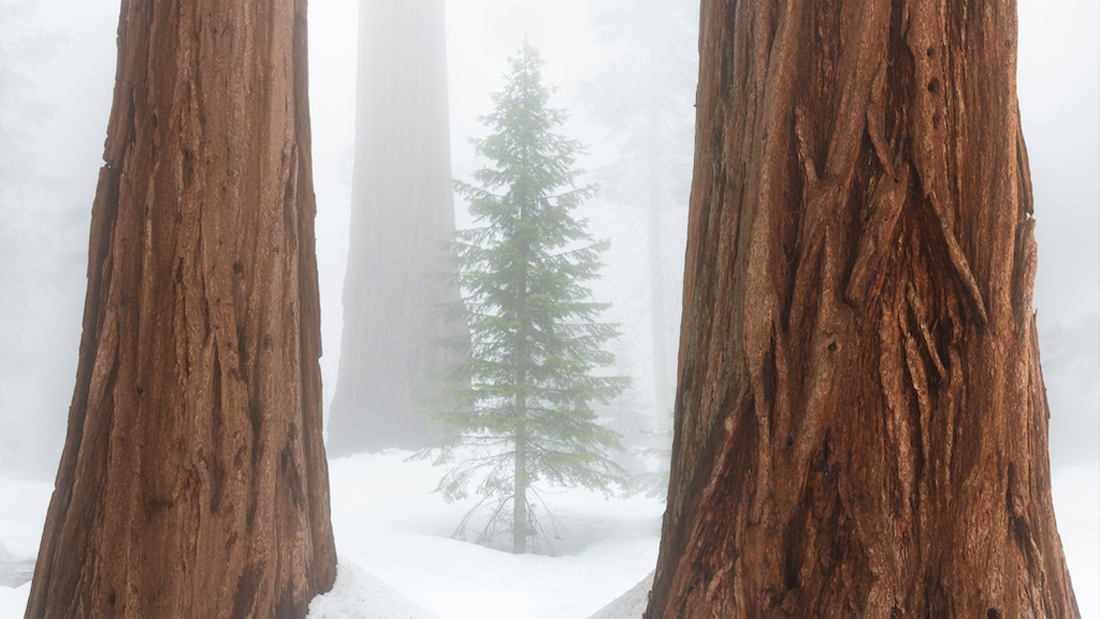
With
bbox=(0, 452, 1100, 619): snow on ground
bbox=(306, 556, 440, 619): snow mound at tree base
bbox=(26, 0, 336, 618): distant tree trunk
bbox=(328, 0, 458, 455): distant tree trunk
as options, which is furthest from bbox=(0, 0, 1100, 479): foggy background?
bbox=(26, 0, 336, 618): distant tree trunk

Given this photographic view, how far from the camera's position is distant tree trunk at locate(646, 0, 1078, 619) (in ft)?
4.30

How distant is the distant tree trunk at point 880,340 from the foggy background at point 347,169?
11.9 ft

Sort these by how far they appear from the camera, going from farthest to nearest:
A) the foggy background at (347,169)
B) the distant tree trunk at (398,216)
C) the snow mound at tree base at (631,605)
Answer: the distant tree trunk at (398,216)
the foggy background at (347,169)
the snow mound at tree base at (631,605)

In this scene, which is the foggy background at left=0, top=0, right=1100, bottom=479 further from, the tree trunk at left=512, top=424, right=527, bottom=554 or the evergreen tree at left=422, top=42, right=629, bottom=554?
the tree trunk at left=512, top=424, right=527, bottom=554

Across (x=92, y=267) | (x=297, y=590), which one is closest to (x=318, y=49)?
(x=92, y=267)

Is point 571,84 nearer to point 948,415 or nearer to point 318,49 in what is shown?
point 318,49

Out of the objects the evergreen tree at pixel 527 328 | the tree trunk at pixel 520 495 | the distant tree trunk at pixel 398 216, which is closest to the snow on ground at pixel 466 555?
the tree trunk at pixel 520 495

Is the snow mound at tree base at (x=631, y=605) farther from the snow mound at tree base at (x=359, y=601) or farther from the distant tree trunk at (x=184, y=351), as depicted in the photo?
the distant tree trunk at (x=184, y=351)

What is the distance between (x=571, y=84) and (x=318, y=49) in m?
3.53

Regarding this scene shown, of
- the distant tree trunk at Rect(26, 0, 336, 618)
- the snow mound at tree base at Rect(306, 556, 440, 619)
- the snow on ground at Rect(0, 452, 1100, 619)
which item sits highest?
the distant tree trunk at Rect(26, 0, 336, 618)

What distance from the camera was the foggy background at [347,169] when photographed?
5.85 meters

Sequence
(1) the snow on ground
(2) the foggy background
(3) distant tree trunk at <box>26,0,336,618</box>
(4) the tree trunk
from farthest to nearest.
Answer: (2) the foggy background, (4) the tree trunk, (1) the snow on ground, (3) distant tree trunk at <box>26,0,336,618</box>

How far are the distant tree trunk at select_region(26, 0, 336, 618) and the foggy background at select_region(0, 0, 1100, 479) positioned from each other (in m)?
4.62

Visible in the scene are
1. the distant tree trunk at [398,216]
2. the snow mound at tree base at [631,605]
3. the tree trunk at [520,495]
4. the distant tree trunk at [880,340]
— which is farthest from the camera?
the distant tree trunk at [398,216]
